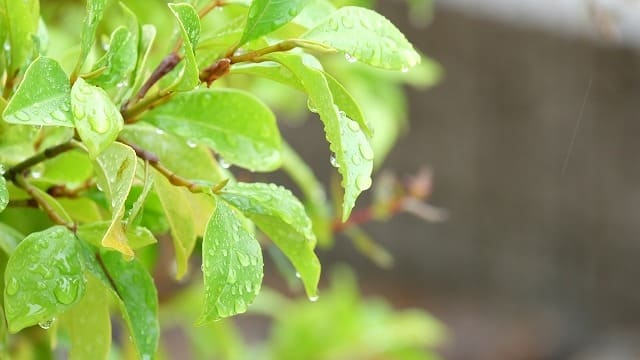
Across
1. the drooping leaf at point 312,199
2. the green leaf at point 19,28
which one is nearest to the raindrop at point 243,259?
the green leaf at point 19,28

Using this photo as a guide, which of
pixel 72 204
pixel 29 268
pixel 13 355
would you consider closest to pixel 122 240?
pixel 29 268

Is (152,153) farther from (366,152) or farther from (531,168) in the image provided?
(531,168)

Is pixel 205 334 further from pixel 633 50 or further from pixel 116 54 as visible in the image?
pixel 633 50

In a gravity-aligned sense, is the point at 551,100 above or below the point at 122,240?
below

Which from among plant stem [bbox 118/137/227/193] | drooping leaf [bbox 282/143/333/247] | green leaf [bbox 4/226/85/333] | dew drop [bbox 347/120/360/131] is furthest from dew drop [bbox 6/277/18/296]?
drooping leaf [bbox 282/143/333/247]

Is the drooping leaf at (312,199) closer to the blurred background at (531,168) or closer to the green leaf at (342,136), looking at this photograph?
the green leaf at (342,136)

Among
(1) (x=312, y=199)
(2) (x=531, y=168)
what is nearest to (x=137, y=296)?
(1) (x=312, y=199)
